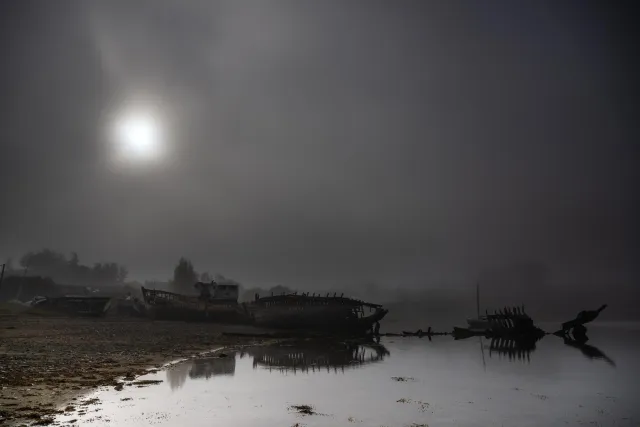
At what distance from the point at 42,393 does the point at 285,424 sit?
8.21 metres

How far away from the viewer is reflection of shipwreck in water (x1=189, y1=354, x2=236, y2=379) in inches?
772

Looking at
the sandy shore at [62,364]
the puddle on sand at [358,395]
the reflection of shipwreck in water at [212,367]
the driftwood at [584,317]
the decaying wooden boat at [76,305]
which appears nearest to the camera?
the sandy shore at [62,364]

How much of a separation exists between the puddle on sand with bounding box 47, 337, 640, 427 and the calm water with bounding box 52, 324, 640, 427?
0.12 ft

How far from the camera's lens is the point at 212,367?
867 inches

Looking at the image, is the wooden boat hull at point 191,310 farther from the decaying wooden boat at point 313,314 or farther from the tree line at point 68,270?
the tree line at point 68,270

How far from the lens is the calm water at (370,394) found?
12.4 meters

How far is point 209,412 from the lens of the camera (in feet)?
41.7

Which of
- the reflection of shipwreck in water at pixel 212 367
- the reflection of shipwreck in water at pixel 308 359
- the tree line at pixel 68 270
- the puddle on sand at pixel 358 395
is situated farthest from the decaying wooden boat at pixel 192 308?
the tree line at pixel 68 270

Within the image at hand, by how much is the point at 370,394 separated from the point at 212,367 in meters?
9.62

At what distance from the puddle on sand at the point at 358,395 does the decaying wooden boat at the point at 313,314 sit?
24.4 metres

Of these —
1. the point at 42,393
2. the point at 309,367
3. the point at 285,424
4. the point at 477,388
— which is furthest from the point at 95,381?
the point at 477,388

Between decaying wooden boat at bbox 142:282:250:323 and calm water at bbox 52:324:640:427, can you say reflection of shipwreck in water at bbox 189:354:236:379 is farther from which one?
decaying wooden boat at bbox 142:282:250:323

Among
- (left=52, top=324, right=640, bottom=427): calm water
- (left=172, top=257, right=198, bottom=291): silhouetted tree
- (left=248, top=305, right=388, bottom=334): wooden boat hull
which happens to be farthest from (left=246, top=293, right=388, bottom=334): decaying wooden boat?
(left=172, top=257, right=198, bottom=291): silhouetted tree

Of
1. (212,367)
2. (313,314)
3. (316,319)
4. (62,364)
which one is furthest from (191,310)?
(62,364)
